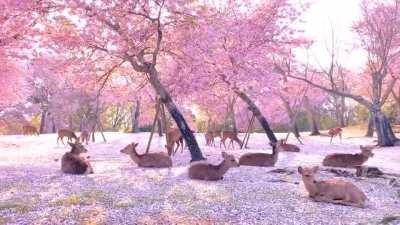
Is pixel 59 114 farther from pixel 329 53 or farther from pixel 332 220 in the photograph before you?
pixel 332 220

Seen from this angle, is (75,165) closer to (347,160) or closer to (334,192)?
(334,192)

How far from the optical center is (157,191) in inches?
316

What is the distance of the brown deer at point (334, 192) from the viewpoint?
7332 mm

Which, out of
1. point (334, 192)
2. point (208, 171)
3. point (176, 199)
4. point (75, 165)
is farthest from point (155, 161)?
point (334, 192)

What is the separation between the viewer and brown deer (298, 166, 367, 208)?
24.1 feet

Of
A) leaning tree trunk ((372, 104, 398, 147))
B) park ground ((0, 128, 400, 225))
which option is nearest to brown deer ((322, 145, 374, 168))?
park ground ((0, 128, 400, 225))

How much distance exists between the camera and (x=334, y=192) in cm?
749

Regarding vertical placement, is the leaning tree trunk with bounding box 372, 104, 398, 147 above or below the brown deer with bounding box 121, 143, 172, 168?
above

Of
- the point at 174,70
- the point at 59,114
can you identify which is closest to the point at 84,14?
the point at 174,70

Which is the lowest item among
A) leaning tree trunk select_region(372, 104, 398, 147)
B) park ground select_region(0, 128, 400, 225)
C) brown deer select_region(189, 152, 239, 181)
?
park ground select_region(0, 128, 400, 225)

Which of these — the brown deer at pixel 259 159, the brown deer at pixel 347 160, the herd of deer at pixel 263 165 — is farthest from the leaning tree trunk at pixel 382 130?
the brown deer at pixel 259 159

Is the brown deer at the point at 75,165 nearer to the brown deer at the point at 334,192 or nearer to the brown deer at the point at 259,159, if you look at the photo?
the brown deer at the point at 259,159

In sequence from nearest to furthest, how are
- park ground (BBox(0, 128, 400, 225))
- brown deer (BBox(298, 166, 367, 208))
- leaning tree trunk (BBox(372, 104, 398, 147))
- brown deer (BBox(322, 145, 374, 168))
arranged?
park ground (BBox(0, 128, 400, 225)) < brown deer (BBox(298, 166, 367, 208)) < brown deer (BBox(322, 145, 374, 168)) < leaning tree trunk (BBox(372, 104, 398, 147))

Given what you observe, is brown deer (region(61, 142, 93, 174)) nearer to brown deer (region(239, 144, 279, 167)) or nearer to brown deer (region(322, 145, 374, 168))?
brown deer (region(239, 144, 279, 167))
